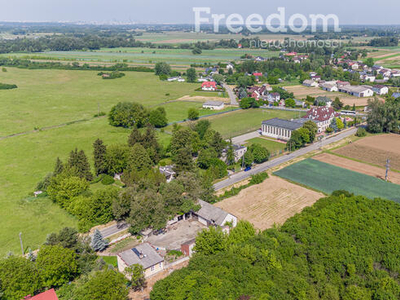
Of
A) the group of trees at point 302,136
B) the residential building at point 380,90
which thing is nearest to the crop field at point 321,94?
the residential building at point 380,90

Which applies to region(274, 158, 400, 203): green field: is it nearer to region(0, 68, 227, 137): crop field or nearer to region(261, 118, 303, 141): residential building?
region(261, 118, 303, 141): residential building

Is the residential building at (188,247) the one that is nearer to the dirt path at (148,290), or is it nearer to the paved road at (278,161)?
the dirt path at (148,290)

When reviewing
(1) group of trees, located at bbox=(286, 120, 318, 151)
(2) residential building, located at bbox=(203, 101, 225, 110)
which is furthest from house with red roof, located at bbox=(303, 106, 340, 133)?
(2) residential building, located at bbox=(203, 101, 225, 110)

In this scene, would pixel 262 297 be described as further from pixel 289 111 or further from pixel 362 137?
pixel 289 111

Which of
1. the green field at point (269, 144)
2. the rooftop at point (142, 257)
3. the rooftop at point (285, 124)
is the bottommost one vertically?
the rooftop at point (142, 257)

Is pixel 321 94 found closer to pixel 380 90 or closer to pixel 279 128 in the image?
pixel 380 90

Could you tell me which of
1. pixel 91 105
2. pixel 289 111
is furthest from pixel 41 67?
pixel 289 111
